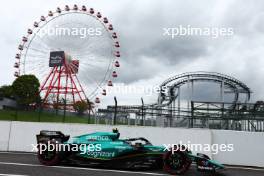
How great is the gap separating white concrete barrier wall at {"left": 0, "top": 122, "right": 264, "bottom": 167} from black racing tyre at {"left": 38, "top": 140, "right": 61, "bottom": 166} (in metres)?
Result: 3.52

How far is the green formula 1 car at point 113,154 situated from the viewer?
8875 millimetres

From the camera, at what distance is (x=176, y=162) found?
29.3 feet

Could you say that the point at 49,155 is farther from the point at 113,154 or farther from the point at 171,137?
the point at 171,137

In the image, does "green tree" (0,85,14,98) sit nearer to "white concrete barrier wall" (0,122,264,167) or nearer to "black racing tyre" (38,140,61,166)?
"white concrete barrier wall" (0,122,264,167)

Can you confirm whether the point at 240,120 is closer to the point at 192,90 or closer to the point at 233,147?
the point at 233,147

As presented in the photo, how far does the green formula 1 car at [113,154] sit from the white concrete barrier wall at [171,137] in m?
3.16

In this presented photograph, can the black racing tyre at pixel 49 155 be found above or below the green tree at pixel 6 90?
below

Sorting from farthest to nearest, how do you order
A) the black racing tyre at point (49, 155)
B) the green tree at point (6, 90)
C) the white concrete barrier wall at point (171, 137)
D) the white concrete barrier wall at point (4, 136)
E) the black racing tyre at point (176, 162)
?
the green tree at point (6, 90)
the white concrete barrier wall at point (4, 136)
the white concrete barrier wall at point (171, 137)
the black racing tyre at point (49, 155)
the black racing tyre at point (176, 162)

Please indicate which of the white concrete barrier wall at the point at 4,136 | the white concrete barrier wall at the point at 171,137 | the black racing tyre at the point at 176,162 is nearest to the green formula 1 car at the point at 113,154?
the black racing tyre at the point at 176,162

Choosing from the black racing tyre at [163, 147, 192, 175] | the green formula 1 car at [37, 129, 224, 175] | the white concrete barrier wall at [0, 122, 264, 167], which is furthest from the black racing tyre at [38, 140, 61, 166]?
the white concrete barrier wall at [0, 122, 264, 167]

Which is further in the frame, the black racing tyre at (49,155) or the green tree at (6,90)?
the green tree at (6,90)

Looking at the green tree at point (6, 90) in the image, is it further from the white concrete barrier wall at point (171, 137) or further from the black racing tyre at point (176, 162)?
the black racing tyre at point (176, 162)

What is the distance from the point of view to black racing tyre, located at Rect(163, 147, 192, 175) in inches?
347

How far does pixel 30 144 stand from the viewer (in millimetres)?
14023
